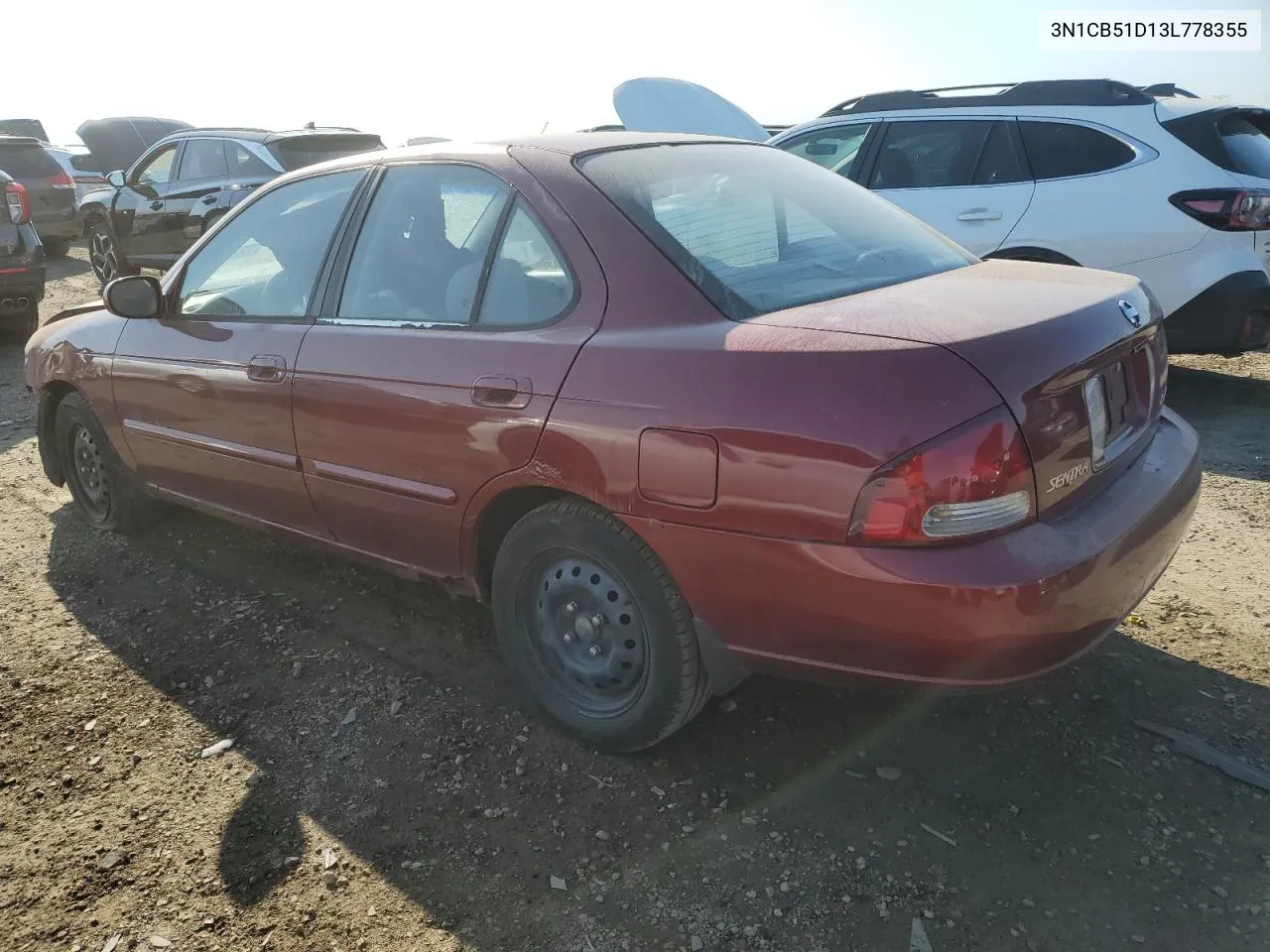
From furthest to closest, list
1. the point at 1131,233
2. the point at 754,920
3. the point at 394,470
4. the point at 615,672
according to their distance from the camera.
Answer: the point at 1131,233, the point at 394,470, the point at 615,672, the point at 754,920

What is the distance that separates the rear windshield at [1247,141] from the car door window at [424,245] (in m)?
4.43

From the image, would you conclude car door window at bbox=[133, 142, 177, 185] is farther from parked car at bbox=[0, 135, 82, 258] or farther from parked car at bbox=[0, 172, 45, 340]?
parked car at bbox=[0, 135, 82, 258]

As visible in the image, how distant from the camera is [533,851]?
244 centimetres

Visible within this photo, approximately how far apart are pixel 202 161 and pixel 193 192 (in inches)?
13.1

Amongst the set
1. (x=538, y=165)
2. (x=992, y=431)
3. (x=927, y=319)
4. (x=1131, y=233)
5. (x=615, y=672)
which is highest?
(x=538, y=165)

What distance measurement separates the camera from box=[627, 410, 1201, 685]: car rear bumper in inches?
81.4

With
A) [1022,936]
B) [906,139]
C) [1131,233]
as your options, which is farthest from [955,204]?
[1022,936]

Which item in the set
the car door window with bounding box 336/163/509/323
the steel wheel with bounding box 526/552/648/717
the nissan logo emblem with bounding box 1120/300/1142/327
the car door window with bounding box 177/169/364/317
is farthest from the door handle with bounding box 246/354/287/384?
the nissan logo emblem with bounding box 1120/300/1142/327

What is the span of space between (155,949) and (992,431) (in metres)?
2.14

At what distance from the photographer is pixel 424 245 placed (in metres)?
3.07

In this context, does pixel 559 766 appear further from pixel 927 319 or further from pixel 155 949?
pixel 927 319

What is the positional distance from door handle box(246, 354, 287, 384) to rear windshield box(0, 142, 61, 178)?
1200 centimetres

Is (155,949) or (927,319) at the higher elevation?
(927,319)

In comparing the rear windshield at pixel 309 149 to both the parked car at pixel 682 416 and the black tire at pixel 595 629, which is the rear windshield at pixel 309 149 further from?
the black tire at pixel 595 629
